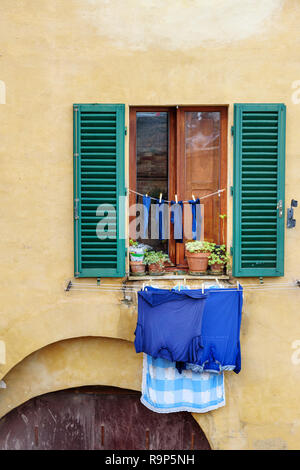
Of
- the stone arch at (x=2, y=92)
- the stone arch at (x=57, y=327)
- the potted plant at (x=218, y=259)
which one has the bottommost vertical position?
the stone arch at (x=57, y=327)

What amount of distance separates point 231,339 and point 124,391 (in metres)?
2.04

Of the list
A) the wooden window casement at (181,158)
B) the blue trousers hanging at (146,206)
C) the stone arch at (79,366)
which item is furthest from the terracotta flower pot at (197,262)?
the stone arch at (79,366)

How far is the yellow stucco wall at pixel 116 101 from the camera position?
416 centimetres

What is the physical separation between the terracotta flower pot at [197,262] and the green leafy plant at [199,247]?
5cm

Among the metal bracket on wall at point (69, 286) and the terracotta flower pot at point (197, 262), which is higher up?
the terracotta flower pot at point (197, 262)

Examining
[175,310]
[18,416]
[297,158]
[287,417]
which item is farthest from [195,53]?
[18,416]

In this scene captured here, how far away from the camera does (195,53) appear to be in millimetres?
4176

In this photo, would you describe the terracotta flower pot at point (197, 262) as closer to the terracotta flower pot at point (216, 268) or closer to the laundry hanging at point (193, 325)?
the terracotta flower pot at point (216, 268)

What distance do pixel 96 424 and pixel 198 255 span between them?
9.32 ft

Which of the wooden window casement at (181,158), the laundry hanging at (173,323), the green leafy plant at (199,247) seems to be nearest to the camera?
the laundry hanging at (173,323)

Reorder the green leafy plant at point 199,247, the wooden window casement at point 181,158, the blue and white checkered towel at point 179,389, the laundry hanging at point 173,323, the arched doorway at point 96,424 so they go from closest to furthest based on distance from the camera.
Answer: the laundry hanging at point 173,323 < the blue and white checkered towel at point 179,389 < the green leafy plant at point 199,247 < the wooden window casement at point 181,158 < the arched doorway at point 96,424

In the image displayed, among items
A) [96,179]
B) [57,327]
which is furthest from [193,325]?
[96,179]

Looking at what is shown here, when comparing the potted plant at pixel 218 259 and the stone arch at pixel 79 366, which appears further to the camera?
the stone arch at pixel 79 366

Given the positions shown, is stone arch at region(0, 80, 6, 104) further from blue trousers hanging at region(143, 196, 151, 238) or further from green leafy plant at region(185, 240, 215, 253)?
green leafy plant at region(185, 240, 215, 253)
